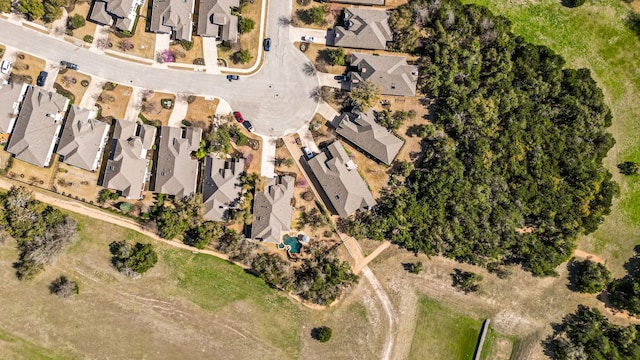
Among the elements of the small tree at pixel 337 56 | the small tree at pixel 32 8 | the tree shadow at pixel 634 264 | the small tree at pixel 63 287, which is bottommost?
the small tree at pixel 63 287

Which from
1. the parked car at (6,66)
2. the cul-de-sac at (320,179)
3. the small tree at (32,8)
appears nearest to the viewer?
the small tree at (32,8)

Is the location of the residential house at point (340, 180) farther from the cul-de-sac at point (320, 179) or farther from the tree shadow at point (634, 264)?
the tree shadow at point (634, 264)

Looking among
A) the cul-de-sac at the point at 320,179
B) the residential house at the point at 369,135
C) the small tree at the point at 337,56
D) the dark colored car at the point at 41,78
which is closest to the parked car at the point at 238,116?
the cul-de-sac at the point at 320,179

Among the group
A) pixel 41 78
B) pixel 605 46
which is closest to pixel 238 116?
pixel 41 78

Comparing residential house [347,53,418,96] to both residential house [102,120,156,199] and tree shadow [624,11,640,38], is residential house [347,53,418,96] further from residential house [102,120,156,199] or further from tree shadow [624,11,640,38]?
tree shadow [624,11,640,38]

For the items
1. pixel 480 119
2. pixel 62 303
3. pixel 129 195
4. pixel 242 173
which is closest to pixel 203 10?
pixel 242 173

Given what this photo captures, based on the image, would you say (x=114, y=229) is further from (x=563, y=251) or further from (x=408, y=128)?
(x=563, y=251)
